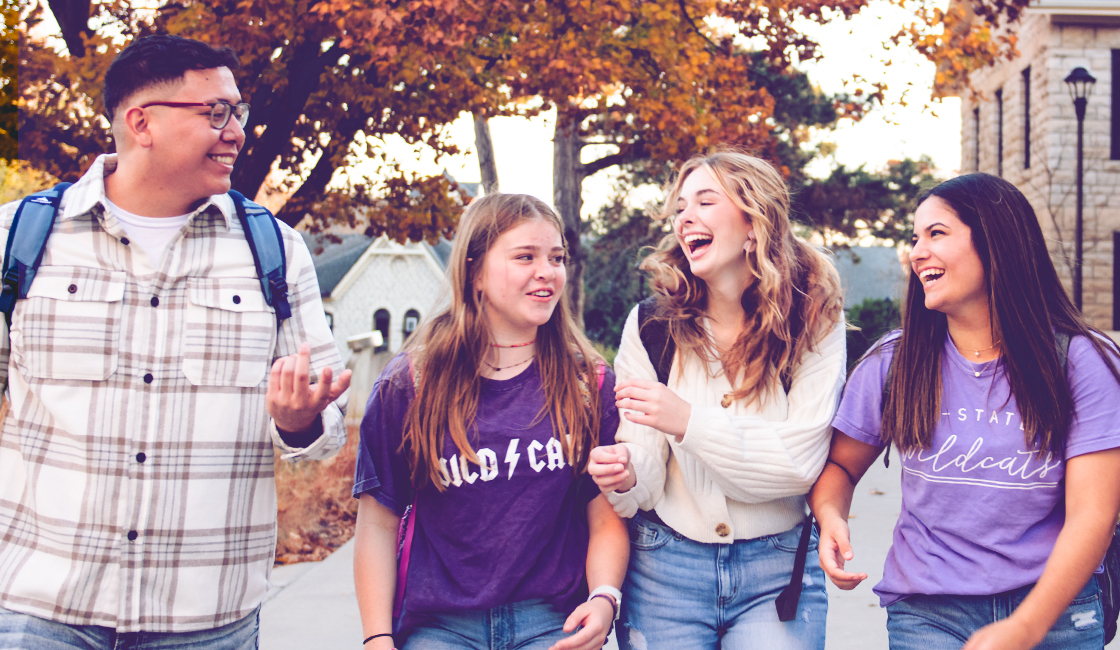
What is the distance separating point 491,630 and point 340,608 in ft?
10.1

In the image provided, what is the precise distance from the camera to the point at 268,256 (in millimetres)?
2344

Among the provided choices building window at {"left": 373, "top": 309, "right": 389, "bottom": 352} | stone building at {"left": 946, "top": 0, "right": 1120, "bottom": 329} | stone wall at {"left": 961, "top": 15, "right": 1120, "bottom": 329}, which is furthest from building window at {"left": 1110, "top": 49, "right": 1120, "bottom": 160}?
building window at {"left": 373, "top": 309, "right": 389, "bottom": 352}

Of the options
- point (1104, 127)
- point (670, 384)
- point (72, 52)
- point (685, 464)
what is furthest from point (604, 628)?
point (1104, 127)

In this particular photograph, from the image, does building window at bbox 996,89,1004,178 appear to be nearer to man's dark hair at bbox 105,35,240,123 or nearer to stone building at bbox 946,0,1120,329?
stone building at bbox 946,0,1120,329

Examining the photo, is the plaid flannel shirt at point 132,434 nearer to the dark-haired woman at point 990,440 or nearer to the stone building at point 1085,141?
the dark-haired woman at point 990,440

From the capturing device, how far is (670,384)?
→ 258 cm

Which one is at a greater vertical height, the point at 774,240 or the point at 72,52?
the point at 72,52

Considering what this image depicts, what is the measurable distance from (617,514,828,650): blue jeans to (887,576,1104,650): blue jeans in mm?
285

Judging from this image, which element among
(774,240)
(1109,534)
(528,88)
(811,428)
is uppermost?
(528,88)

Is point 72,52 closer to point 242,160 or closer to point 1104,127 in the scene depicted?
point 242,160

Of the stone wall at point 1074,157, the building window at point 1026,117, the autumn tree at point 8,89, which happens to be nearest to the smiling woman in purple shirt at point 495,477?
the autumn tree at point 8,89

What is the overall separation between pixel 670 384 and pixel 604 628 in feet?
2.29

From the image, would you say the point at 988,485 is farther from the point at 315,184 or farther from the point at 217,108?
the point at 315,184

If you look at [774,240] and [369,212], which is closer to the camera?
[774,240]
